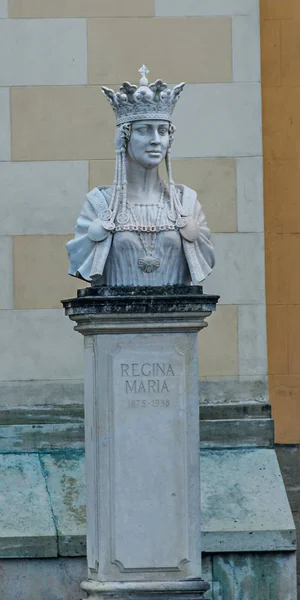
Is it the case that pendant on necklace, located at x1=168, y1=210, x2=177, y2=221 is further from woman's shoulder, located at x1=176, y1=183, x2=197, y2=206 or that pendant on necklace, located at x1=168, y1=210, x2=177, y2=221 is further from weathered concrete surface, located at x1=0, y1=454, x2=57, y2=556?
weathered concrete surface, located at x1=0, y1=454, x2=57, y2=556

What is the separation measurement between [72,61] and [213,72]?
94 cm

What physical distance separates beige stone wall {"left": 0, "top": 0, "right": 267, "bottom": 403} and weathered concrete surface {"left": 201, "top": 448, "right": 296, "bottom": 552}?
0.58m

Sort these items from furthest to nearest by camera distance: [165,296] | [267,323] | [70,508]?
[267,323] → [70,508] → [165,296]

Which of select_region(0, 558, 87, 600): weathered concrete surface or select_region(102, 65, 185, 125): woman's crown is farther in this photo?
select_region(0, 558, 87, 600): weathered concrete surface

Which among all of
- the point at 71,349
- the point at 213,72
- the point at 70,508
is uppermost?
the point at 213,72

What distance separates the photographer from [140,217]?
39.4 ft

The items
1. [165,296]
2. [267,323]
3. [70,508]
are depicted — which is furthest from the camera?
[267,323]

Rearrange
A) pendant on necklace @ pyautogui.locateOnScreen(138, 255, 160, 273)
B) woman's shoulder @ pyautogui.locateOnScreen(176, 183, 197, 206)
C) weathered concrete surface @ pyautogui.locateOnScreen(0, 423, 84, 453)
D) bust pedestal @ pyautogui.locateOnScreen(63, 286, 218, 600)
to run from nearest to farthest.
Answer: bust pedestal @ pyautogui.locateOnScreen(63, 286, 218, 600)
pendant on necklace @ pyautogui.locateOnScreen(138, 255, 160, 273)
woman's shoulder @ pyautogui.locateOnScreen(176, 183, 197, 206)
weathered concrete surface @ pyautogui.locateOnScreen(0, 423, 84, 453)

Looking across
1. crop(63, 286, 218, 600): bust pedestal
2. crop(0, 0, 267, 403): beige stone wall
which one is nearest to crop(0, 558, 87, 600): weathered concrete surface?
crop(0, 0, 267, 403): beige stone wall

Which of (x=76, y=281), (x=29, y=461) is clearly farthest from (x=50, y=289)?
(x=29, y=461)

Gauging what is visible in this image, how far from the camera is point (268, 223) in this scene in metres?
14.4

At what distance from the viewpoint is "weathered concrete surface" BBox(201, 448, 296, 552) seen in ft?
43.3

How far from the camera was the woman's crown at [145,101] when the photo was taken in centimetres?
1188

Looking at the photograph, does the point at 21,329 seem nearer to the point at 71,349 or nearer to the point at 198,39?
the point at 71,349
